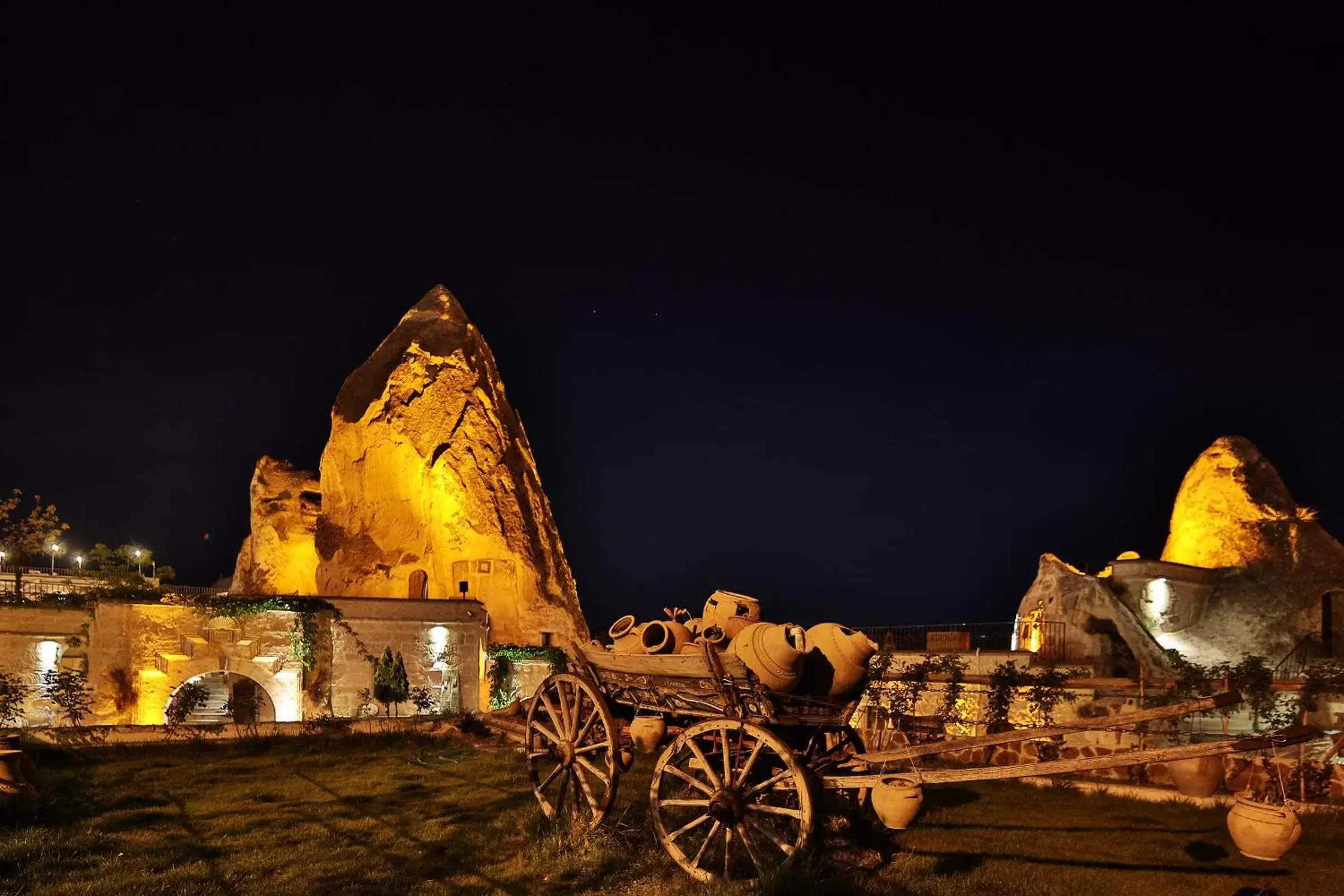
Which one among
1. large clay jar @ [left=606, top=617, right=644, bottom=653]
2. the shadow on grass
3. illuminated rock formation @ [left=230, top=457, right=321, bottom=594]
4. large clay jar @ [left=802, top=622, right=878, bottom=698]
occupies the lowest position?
the shadow on grass

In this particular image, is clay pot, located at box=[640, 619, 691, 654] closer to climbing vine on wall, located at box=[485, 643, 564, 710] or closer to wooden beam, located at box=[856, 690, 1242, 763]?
wooden beam, located at box=[856, 690, 1242, 763]

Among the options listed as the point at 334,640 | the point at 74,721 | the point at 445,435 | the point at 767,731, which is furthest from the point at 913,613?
the point at 767,731

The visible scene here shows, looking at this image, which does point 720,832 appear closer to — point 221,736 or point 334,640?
point 221,736

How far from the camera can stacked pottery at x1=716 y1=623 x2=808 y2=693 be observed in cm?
621

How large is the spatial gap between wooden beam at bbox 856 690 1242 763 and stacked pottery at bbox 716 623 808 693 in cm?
95

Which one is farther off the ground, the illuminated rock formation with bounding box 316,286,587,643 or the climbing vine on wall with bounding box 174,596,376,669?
the illuminated rock formation with bounding box 316,286,587,643

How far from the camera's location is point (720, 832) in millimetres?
7145

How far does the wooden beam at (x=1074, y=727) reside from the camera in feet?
17.3

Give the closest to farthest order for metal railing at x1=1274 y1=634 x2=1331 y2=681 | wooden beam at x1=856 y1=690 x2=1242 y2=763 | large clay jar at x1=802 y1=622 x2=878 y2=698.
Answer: wooden beam at x1=856 y1=690 x2=1242 y2=763 → large clay jar at x1=802 y1=622 x2=878 y2=698 → metal railing at x1=1274 y1=634 x2=1331 y2=681

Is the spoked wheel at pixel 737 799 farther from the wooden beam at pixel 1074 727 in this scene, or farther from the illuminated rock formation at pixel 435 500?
the illuminated rock formation at pixel 435 500

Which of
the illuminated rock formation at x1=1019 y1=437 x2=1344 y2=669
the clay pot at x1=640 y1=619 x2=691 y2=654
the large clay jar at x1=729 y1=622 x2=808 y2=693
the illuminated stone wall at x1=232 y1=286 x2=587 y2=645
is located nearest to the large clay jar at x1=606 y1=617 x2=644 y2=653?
the clay pot at x1=640 y1=619 x2=691 y2=654

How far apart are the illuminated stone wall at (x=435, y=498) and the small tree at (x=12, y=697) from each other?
10.8 meters

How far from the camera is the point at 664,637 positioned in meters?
7.41

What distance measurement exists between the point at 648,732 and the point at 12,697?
46.3ft
